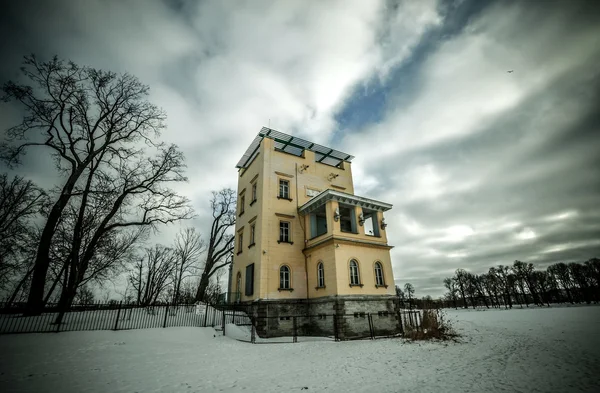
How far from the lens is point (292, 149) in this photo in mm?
23703

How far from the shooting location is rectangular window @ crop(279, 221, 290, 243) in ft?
62.7

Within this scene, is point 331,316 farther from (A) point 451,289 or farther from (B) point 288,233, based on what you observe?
(A) point 451,289

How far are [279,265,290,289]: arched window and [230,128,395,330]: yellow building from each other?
0.23 feet

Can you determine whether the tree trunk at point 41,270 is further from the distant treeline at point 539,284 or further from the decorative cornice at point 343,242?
the distant treeline at point 539,284

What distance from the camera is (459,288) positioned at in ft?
227

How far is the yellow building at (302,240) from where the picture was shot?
643 inches

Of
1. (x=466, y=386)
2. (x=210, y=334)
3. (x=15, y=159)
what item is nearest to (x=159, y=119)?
(x=15, y=159)

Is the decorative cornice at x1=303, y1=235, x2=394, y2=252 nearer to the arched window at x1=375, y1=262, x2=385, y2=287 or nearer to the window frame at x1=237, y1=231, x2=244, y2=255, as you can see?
the arched window at x1=375, y1=262, x2=385, y2=287

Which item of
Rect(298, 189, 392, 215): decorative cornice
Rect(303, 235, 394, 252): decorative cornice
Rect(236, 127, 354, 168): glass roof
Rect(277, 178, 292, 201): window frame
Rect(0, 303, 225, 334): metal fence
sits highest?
Rect(236, 127, 354, 168): glass roof

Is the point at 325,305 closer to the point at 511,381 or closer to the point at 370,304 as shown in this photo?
the point at 370,304

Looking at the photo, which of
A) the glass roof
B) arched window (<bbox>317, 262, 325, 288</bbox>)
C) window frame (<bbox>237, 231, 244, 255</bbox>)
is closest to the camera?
arched window (<bbox>317, 262, 325, 288</bbox>)

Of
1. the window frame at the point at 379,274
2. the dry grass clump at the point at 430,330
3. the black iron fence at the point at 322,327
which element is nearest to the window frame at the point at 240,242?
the black iron fence at the point at 322,327

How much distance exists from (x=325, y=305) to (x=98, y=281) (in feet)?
67.0

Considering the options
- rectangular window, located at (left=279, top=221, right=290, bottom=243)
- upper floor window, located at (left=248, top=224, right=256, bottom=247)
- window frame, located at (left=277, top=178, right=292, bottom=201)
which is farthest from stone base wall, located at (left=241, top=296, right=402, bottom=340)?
window frame, located at (left=277, top=178, right=292, bottom=201)
